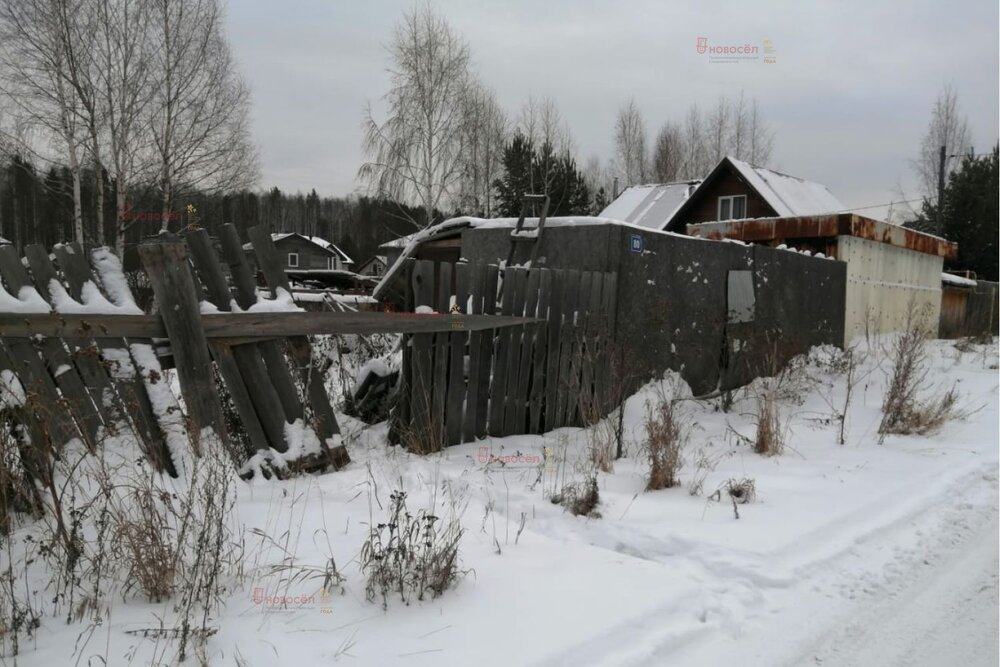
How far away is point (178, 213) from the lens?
1916cm

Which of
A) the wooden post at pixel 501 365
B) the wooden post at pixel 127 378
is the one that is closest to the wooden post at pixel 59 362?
the wooden post at pixel 127 378

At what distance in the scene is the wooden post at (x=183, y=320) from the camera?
A: 3570 mm

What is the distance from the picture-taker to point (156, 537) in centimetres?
245

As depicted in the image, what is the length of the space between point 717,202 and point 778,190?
2.15 metres

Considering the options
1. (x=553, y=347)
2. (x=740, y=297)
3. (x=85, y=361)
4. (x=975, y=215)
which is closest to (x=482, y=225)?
(x=553, y=347)

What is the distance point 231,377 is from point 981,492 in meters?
5.30

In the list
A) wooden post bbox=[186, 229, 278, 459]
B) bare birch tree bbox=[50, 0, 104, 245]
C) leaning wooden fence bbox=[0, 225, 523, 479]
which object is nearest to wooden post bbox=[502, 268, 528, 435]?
leaning wooden fence bbox=[0, 225, 523, 479]

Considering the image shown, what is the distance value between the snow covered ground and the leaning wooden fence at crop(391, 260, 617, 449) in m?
0.29

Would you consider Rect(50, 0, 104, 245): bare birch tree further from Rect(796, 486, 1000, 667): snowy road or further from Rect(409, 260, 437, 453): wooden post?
Rect(796, 486, 1000, 667): snowy road

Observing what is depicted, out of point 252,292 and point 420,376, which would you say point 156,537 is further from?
point 420,376

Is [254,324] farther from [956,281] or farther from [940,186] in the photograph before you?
[940,186]

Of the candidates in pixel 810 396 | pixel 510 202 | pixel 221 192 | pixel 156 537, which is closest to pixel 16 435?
pixel 156 537

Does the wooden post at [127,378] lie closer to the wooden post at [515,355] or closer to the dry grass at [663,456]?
the wooden post at [515,355]

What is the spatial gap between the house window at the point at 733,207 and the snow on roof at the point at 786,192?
39.9 inches
